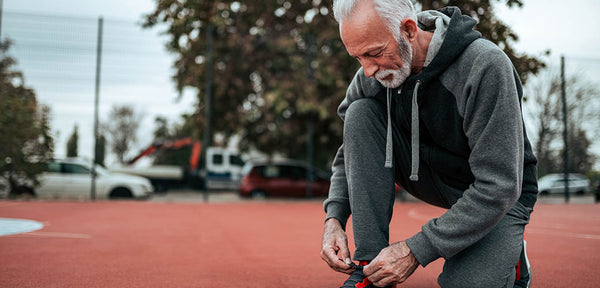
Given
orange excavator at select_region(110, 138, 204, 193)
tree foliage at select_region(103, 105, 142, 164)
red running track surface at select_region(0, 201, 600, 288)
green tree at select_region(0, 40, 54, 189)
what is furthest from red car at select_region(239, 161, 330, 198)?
red running track surface at select_region(0, 201, 600, 288)

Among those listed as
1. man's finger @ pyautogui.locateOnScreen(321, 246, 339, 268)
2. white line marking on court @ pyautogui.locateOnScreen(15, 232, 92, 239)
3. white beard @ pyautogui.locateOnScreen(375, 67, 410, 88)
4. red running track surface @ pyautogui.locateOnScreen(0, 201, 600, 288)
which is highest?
white beard @ pyautogui.locateOnScreen(375, 67, 410, 88)

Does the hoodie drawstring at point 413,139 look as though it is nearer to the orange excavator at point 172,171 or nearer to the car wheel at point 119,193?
the car wheel at point 119,193

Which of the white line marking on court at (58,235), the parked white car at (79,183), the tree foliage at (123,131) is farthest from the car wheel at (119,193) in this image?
the white line marking on court at (58,235)

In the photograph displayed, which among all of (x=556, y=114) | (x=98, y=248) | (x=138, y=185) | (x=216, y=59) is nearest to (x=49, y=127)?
(x=138, y=185)

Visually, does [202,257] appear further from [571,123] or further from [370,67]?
[571,123]

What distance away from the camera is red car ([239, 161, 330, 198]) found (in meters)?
11.0

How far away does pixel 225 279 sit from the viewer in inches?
76.9

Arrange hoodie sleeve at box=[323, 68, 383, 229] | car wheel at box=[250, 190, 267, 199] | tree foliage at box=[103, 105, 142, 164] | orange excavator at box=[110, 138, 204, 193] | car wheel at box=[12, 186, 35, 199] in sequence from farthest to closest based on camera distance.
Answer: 1. orange excavator at box=[110, 138, 204, 193]
2. tree foliage at box=[103, 105, 142, 164]
3. car wheel at box=[250, 190, 267, 199]
4. car wheel at box=[12, 186, 35, 199]
5. hoodie sleeve at box=[323, 68, 383, 229]

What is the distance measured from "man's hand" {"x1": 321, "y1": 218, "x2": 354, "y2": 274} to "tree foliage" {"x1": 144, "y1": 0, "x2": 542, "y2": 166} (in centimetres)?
739

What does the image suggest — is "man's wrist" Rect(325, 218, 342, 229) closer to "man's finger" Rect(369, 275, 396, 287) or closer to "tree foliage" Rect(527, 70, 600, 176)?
"man's finger" Rect(369, 275, 396, 287)

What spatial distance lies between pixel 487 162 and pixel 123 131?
15.5 m

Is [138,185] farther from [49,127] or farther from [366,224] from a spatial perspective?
[366,224]

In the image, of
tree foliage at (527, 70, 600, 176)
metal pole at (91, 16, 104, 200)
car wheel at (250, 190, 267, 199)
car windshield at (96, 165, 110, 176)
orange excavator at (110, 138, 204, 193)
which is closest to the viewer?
metal pole at (91, 16, 104, 200)

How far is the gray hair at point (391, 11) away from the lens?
1192mm
